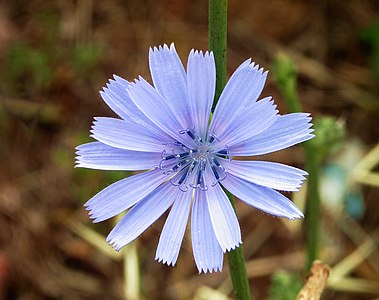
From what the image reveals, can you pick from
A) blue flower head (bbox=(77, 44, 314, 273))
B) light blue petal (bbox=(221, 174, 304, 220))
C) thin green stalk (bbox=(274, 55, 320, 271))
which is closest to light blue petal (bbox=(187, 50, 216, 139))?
blue flower head (bbox=(77, 44, 314, 273))

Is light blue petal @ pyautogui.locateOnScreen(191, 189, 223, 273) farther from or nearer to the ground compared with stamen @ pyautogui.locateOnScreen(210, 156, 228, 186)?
nearer to the ground

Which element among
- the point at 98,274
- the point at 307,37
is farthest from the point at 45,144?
the point at 307,37

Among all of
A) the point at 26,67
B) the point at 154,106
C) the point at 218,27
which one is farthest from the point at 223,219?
the point at 26,67

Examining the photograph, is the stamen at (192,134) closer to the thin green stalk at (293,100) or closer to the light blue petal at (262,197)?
the light blue petal at (262,197)

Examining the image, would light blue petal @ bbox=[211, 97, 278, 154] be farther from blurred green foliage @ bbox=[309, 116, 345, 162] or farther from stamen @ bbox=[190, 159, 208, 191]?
blurred green foliage @ bbox=[309, 116, 345, 162]

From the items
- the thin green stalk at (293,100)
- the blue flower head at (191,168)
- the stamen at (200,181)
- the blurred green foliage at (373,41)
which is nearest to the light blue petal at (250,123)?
the blue flower head at (191,168)

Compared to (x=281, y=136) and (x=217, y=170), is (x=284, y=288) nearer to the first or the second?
(x=217, y=170)
